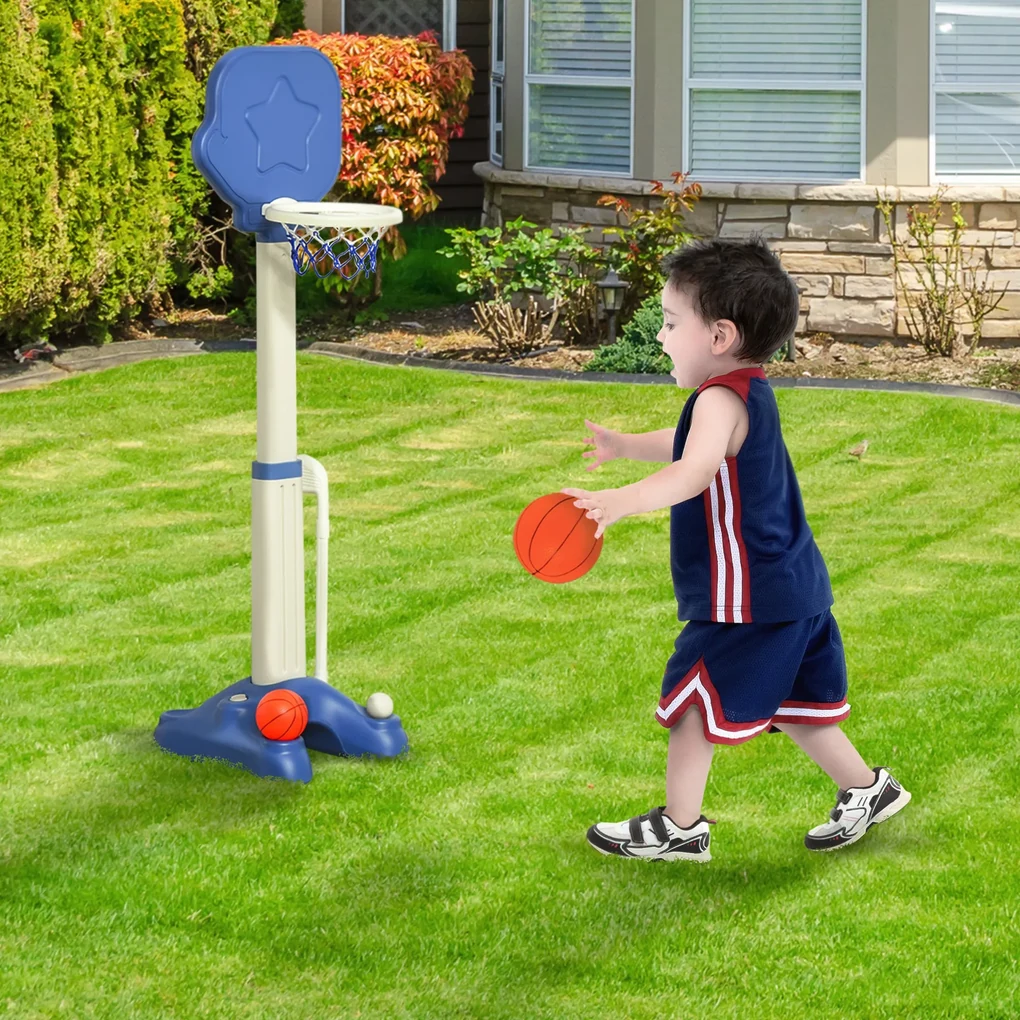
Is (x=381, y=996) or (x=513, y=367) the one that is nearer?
(x=381, y=996)

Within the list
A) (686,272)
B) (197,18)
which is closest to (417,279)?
(197,18)

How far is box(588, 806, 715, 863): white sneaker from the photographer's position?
4.22 meters

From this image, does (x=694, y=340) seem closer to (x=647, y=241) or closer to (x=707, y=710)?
(x=707, y=710)

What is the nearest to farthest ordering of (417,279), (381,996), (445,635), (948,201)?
(381,996) < (445,635) < (948,201) < (417,279)

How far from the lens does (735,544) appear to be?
4.05 meters

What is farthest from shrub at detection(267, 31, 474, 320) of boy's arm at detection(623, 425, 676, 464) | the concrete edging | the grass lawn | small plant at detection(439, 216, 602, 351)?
boy's arm at detection(623, 425, 676, 464)

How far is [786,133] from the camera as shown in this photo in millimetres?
12094

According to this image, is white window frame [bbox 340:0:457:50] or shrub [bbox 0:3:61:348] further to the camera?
white window frame [bbox 340:0:457:50]

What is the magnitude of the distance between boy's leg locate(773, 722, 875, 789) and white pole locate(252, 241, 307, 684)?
143cm

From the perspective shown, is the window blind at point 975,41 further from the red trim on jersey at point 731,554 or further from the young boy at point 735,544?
the red trim on jersey at point 731,554

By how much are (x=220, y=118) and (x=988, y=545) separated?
4.04 meters

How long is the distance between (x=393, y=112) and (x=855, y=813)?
28.8 ft

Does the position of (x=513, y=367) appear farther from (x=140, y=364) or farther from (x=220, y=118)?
(x=220, y=118)

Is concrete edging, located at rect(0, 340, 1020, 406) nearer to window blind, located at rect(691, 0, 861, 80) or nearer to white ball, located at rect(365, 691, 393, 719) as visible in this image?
window blind, located at rect(691, 0, 861, 80)
